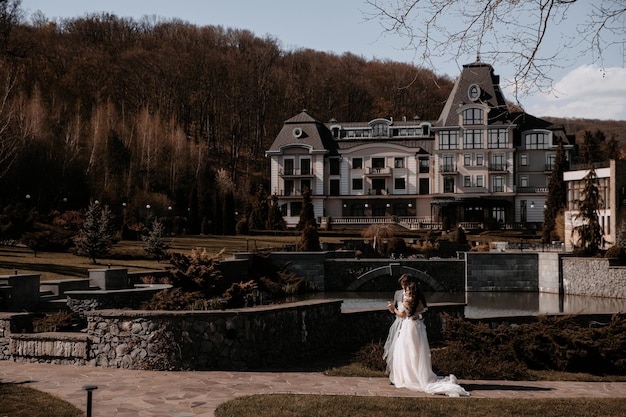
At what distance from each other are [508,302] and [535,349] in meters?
23.8

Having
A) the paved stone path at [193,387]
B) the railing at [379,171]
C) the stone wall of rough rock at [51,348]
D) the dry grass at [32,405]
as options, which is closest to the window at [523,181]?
the railing at [379,171]

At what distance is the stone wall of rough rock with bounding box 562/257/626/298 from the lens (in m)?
37.0

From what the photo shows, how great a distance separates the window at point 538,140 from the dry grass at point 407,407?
62.5 meters

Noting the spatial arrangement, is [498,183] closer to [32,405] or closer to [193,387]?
[193,387]

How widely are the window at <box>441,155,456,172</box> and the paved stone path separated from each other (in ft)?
193

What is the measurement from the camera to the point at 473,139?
70562 millimetres

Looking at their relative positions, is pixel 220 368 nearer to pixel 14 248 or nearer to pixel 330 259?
pixel 14 248

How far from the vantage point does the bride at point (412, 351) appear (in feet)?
38.3

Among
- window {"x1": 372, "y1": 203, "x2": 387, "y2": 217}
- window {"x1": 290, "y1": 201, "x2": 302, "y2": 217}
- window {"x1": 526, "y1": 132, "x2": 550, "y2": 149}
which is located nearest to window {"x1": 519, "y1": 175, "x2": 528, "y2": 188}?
window {"x1": 526, "y1": 132, "x2": 550, "y2": 149}

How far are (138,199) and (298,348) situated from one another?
139ft

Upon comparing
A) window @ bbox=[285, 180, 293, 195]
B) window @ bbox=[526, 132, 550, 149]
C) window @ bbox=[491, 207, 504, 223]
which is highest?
window @ bbox=[526, 132, 550, 149]

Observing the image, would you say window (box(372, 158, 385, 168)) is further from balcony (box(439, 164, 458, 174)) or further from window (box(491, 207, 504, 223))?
window (box(491, 207, 504, 223))

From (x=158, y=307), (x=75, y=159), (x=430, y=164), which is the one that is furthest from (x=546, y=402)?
(x=430, y=164)

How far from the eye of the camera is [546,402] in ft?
33.9
